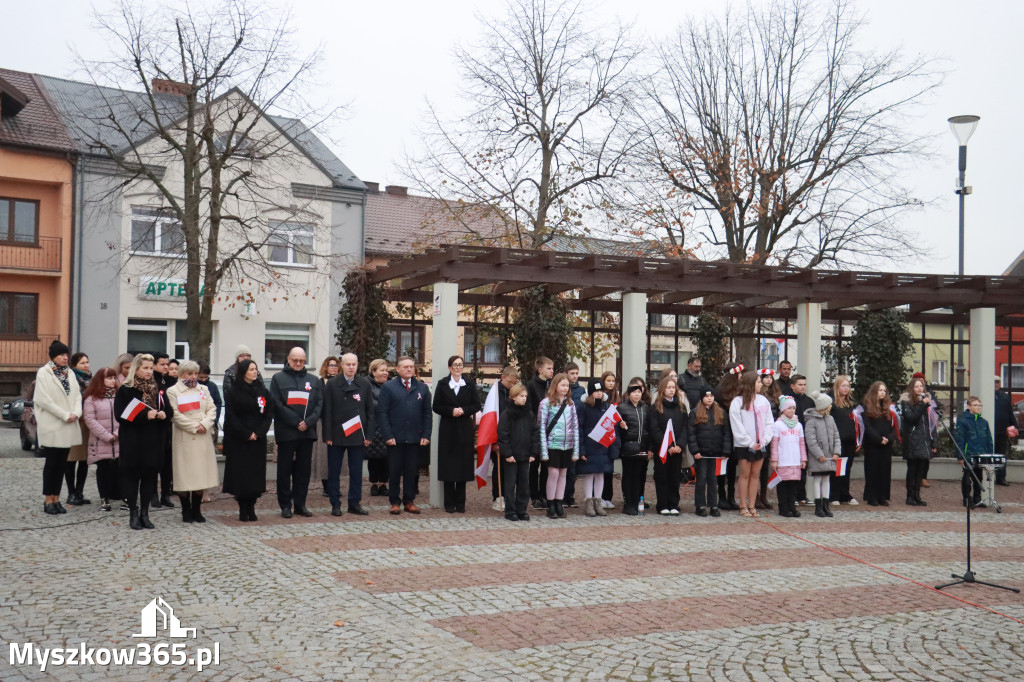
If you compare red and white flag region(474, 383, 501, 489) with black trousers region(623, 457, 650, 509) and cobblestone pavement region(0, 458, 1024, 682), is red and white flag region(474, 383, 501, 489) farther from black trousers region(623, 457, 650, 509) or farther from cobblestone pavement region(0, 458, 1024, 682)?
black trousers region(623, 457, 650, 509)

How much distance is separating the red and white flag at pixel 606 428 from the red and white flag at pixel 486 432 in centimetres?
120

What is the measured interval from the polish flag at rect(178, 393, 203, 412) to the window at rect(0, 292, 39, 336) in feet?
77.5

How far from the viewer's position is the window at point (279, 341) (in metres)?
33.8

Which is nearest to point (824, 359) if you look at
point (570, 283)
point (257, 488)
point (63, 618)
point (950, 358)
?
point (950, 358)

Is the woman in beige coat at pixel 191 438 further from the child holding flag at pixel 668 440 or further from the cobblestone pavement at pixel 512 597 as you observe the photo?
the child holding flag at pixel 668 440

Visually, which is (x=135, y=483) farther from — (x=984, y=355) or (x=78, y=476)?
(x=984, y=355)

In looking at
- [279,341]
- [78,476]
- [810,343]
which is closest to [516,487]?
[78,476]

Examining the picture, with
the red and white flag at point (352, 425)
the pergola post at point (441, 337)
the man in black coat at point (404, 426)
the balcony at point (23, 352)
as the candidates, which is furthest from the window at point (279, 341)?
the red and white flag at point (352, 425)

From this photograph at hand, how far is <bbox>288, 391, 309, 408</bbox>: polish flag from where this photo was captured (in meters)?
11.5

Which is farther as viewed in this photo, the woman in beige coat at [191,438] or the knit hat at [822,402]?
the knit hat at [822,402]

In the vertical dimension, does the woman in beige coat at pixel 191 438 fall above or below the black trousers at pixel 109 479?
above

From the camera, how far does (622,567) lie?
894 centimetres

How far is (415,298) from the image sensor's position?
16906 millimetres

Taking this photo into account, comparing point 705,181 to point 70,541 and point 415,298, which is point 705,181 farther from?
point 70,541
